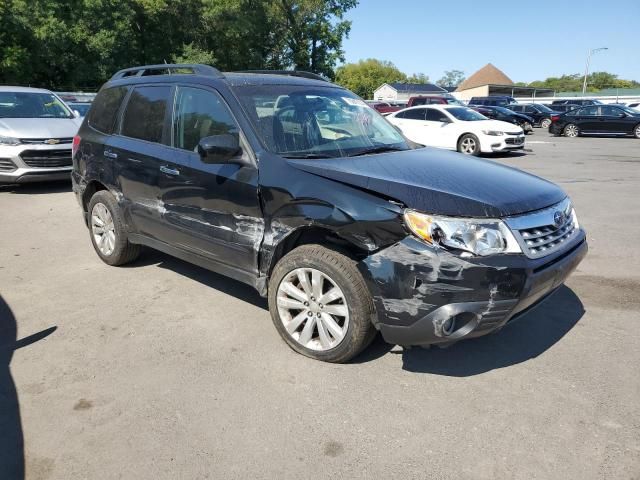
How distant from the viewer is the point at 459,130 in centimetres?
1470

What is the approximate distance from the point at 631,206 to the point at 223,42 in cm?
4224

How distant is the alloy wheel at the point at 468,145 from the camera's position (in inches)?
574

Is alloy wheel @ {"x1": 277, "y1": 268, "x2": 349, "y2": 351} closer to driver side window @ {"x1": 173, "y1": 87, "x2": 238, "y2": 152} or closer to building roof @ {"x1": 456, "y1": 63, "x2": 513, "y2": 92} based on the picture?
driver side window @ {"x1": 173, "y1": 87, "x2": 238, "y2": 152}

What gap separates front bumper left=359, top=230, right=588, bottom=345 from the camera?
2758 millimetres

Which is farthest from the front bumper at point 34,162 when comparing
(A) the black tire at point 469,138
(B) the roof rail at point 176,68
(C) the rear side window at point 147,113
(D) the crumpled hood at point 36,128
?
(A) the black tire at point 469,138

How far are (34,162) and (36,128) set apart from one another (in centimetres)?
65

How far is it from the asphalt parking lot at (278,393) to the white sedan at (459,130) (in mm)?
10315

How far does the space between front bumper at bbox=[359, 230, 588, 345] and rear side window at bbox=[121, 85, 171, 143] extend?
7.96ft

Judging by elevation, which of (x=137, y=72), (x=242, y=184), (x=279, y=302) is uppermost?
(x=137, y=72)

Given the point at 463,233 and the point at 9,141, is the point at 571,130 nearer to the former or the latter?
the point at 9,141

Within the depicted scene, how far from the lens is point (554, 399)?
2.93 meters

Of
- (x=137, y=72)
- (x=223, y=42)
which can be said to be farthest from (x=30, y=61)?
(x=137, y=72)

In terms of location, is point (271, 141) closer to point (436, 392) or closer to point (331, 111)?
point (331, 111)

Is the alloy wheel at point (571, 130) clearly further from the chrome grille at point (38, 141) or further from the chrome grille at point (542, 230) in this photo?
the chrome grille at point (542, 230)
